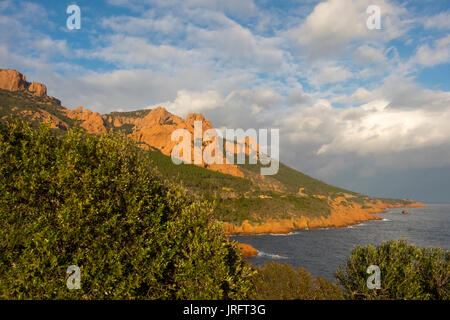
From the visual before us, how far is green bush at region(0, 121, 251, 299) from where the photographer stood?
630 inches

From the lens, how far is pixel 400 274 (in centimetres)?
2669

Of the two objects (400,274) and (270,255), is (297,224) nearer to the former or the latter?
(270,255)

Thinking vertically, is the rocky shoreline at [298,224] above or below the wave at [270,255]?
above

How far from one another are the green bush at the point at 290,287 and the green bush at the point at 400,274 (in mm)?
3143

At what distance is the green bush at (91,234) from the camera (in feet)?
52.5

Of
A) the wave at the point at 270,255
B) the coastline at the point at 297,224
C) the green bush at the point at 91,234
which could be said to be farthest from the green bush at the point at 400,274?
the coastline at the point at 297,224

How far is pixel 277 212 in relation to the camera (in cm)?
15275

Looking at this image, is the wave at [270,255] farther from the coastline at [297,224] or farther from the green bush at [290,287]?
the green bush at [290,287]

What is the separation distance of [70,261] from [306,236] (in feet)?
402

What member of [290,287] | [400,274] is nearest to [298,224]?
[400,274]

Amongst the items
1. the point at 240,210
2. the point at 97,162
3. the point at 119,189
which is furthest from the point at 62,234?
the point at 240,210

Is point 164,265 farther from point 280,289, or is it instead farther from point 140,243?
point 280,289

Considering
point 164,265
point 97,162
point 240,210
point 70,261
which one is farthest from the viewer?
point 240,210

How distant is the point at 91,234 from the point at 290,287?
2041 cm
